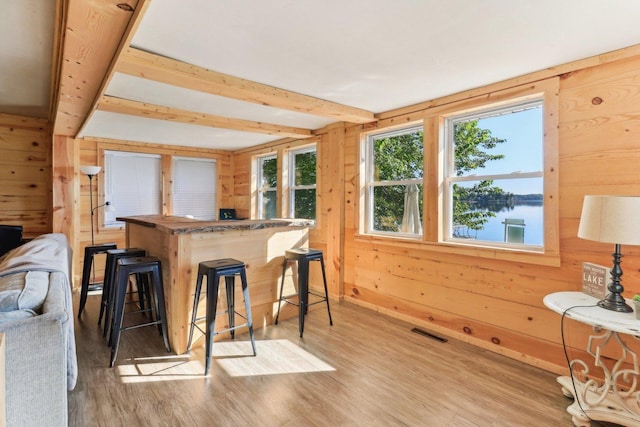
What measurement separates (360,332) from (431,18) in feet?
8.48

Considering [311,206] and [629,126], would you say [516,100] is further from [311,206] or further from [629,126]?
[311,206]

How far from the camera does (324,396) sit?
2127 mm

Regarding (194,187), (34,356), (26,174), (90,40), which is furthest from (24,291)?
(194,187)

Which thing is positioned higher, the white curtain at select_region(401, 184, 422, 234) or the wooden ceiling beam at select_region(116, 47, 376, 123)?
the wooden ceiling beam at select_region(116, 47, 376, 123)

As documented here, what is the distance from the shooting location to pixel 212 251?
287cm

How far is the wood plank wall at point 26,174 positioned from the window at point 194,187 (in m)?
1.84

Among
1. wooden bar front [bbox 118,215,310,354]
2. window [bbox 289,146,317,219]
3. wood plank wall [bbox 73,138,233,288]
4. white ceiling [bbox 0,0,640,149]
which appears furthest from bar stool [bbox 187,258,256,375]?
wood plank wall [bbox 73,138,233,288]

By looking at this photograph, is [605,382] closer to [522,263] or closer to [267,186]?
[522,263]

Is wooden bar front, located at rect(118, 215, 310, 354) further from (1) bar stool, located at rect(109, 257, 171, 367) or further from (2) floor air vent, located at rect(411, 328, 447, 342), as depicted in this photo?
(2) floor air vent, located at rect(411, 328, 447, 342)

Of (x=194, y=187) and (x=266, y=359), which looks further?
(x=194, y=187)

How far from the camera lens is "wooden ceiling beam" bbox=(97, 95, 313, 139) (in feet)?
10.1

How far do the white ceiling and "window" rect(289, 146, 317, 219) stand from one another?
1869 millimetres

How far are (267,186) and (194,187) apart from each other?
4.72 feet

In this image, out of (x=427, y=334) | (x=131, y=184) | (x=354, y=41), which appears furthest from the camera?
(x=131, y=184)
